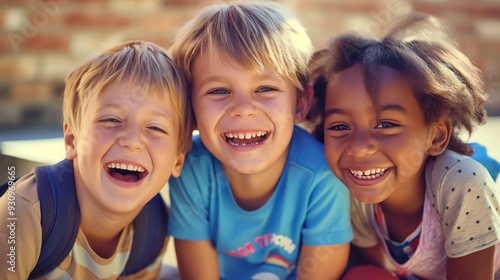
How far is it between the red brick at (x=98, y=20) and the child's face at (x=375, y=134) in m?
2.04

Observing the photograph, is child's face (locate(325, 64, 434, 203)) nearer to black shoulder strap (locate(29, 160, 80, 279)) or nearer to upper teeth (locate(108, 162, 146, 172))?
upper teeth (locate(108, 162, 146, 172))

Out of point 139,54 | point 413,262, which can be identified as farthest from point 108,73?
point 413,262

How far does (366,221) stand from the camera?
6.06ft

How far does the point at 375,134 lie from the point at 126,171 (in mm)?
653

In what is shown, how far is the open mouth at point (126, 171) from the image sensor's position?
1641 mm

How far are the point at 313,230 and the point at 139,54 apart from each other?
66cm

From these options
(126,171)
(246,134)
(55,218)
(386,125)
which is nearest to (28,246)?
(55,218)

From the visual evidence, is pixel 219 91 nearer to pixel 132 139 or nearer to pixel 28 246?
pixel 132 139

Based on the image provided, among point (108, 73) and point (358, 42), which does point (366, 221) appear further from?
point (108, 73)

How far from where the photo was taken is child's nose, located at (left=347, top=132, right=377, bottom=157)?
1592 mm

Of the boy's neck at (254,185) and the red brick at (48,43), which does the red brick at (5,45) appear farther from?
the boy's neck at (254,185)

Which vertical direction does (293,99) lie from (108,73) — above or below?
below

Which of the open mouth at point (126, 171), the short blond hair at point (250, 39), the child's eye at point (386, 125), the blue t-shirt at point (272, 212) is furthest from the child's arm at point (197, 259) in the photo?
the child's eye at point (386, 125)

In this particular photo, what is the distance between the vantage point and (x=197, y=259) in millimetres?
1803
